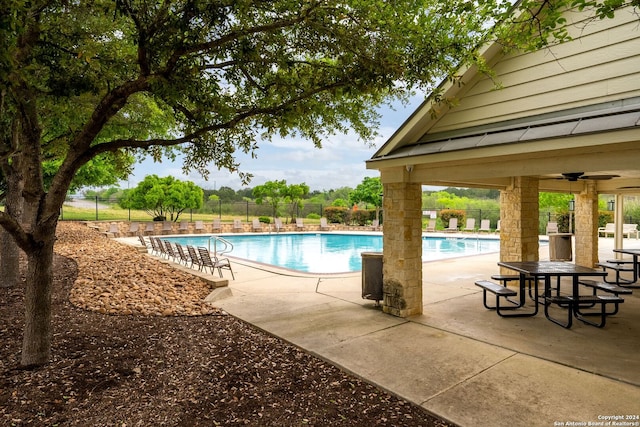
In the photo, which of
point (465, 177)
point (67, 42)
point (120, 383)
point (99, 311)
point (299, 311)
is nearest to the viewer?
point (120, 383)

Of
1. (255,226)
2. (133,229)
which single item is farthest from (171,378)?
(255,226)

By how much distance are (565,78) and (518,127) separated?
905 mm

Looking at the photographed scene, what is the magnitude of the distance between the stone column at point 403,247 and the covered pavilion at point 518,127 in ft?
0.06

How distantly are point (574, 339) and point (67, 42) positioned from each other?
322 inches

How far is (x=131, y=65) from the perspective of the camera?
5242 millimetres

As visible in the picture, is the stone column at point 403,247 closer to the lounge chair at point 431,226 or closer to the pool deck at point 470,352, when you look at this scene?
the pool deck at point 470,352

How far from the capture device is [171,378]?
4.02 m

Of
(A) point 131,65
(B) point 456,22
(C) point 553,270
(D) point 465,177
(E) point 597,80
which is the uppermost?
(B) point 456,22

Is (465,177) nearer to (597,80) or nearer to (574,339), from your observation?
(597,80)

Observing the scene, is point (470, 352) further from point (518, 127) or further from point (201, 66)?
point (201, 66)

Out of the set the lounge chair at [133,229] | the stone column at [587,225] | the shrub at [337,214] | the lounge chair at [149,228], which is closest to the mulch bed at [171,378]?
the stone column at [587,225]

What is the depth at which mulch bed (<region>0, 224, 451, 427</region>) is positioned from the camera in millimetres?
3324

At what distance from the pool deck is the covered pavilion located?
994 millimetres

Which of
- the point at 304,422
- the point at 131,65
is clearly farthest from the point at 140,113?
the point at 304,422
